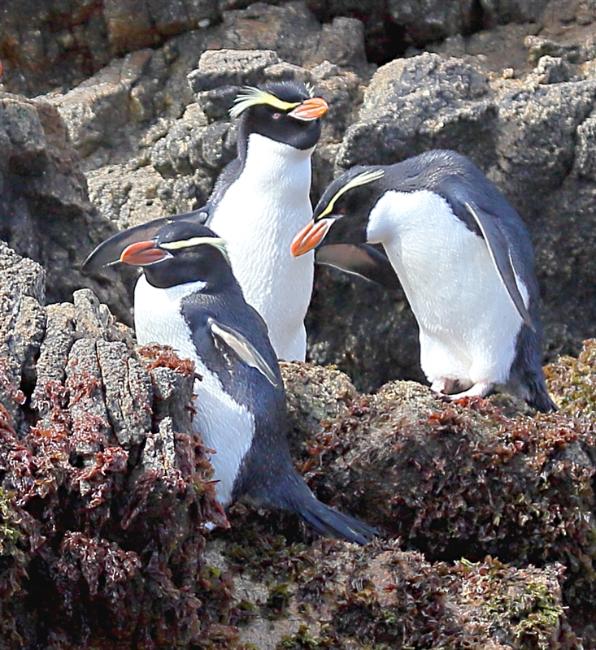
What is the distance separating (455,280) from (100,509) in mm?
2299

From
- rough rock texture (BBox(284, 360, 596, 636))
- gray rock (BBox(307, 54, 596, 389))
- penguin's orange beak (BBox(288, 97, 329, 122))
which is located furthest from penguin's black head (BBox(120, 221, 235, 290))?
gray rock (BBox(307, 54, 596, 389))

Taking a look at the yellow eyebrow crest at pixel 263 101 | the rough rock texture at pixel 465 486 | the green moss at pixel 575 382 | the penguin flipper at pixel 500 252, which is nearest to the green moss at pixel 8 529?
the rough rock texture at pixel 465 486

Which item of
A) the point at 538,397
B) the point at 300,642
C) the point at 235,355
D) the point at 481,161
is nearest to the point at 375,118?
the point at 481,161

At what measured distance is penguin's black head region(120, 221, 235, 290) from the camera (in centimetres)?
430

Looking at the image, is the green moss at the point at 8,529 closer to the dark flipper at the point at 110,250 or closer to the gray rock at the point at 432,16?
the dark flipper at the point at 110,250

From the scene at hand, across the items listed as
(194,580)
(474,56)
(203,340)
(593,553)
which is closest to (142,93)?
(474,56)

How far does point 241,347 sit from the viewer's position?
398cm

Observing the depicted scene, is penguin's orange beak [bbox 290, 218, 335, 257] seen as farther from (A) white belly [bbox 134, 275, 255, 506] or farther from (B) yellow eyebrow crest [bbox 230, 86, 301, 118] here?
(A) white belly [bbox 134, 275, 255, 506]

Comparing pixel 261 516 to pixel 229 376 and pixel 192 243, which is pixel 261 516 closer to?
pixel 229 376

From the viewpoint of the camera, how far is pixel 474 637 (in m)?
3.56

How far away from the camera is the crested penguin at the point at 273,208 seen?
5.52 metres

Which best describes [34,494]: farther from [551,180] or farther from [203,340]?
[551,180]

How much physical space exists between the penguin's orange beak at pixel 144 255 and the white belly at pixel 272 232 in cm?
115

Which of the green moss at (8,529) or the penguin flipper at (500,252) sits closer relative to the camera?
the green moss at (8,529)
